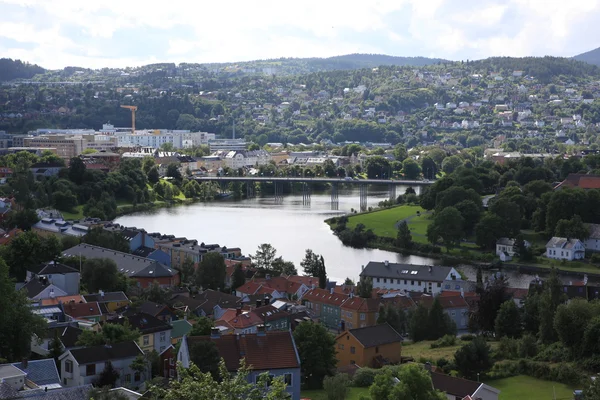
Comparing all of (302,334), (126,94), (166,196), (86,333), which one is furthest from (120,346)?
(126,94)

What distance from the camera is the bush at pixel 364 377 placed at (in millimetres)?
14281

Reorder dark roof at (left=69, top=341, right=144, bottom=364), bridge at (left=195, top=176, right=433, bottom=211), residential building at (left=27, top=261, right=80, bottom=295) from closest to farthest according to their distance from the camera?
dark roof at (left=69, top=341, right=144, bottom=364) → residential building at (left=27, top=261, right=80, bottom=295) → bridge at (left=195, top=176, right=433, bottom=211)

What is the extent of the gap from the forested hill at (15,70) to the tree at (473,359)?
4807 inches

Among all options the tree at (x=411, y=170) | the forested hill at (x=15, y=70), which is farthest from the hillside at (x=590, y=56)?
the tree at (x=411, y=170)

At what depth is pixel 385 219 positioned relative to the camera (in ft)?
121

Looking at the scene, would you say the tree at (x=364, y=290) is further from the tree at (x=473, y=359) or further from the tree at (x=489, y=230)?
the tree at (x=489, y=230)

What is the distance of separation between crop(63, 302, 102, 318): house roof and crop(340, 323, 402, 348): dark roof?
4689 millimetres

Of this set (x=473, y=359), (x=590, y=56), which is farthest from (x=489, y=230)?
(x=590, y=56)

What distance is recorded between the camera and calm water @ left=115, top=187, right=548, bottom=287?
2872 centimetres

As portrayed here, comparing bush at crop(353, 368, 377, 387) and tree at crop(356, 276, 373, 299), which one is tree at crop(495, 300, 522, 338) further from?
bush at crop(353, 368, 377, 387)

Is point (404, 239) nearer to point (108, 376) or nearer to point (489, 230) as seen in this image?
point (489, 230)

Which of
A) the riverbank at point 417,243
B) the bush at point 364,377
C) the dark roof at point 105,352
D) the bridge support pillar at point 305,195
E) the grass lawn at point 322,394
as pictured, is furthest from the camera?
the bridge support pillar at point 305,195

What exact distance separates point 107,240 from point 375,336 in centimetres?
1183

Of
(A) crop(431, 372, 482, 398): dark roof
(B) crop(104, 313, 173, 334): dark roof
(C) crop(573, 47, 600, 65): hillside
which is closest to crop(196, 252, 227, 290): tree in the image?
(B) crop(104, 313, 173, 334): dark roof
